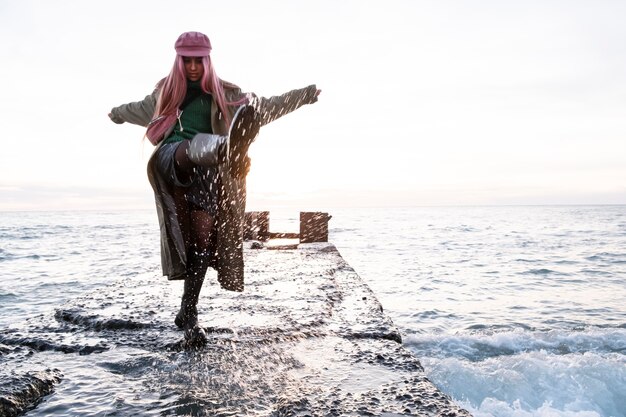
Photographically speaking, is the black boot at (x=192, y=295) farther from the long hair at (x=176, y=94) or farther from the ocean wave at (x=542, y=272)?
the ocean wave at (x=542, y=272)

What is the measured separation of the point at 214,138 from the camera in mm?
2520

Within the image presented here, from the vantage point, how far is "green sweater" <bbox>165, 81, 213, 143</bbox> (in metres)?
2.82

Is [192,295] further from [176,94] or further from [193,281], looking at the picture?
[176,94]

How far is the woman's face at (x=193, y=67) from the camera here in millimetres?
2750

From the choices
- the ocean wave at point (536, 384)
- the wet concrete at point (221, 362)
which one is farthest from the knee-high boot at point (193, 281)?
the ocean wave at point (536, 384)

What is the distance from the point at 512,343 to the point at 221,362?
23.1 feet

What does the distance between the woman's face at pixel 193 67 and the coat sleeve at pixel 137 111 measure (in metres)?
0.29

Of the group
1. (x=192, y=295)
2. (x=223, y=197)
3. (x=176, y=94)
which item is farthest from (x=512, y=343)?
(x=176, y=94)

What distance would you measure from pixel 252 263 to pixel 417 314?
499 cm

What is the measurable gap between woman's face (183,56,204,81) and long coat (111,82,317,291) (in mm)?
186

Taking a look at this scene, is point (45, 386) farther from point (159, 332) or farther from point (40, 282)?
point (40, 282)

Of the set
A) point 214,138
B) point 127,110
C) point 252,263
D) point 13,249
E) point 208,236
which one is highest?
point 127,110

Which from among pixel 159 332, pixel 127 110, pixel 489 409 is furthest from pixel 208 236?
pixel 489 409

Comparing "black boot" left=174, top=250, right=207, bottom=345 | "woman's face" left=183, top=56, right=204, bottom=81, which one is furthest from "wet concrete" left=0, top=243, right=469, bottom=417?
"woman's face" left=183, top=56, right=204, bottom=81
